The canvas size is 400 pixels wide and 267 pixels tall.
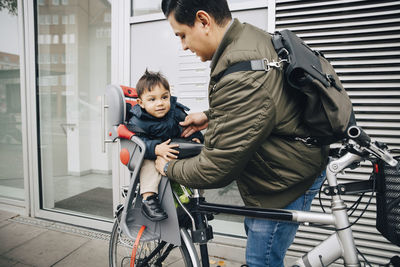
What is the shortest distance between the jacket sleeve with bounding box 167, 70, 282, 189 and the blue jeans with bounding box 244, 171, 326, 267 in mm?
343

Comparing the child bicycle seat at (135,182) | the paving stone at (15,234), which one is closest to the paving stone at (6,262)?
the paving stone at (15,234)

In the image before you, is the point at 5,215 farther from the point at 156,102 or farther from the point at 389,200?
the point at 389,200

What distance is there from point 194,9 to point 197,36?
0.12 m

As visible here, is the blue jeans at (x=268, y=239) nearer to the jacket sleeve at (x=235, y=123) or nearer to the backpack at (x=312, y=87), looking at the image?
the jacket sleeve at (x=235, y=123)

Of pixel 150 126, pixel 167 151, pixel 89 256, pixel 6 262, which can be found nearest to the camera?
pixel 167 151

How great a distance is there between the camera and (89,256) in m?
3.00

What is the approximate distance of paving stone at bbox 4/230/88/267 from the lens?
2.90m

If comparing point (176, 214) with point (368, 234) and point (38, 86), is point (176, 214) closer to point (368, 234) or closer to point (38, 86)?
point (368, 234)

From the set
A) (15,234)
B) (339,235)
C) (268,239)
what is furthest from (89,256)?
(339,235)

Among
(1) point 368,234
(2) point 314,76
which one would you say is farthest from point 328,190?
(1) point 368,234

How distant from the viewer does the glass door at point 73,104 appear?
4004 millimetres

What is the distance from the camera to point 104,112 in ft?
11.3

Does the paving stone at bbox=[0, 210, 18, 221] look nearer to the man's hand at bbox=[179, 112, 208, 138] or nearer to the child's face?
the child's face

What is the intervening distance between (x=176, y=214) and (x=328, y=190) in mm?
852
